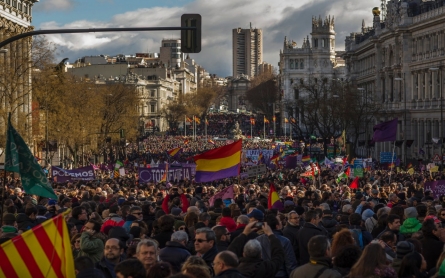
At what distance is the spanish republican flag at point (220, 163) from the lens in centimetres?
2588

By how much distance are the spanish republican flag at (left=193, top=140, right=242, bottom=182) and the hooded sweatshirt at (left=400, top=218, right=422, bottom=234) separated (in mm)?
11453

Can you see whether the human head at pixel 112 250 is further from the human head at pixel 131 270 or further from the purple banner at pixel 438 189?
the purple banner at pixel 438 189

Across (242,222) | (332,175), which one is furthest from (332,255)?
(332,175)

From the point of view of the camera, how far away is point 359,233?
14.4 meters

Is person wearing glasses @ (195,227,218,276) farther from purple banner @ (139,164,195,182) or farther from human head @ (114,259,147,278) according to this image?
purple banner @ (139,164,195,182)

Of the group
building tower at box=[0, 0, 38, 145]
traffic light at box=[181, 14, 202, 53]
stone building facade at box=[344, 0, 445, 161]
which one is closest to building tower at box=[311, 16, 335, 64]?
stone building facade at box=[344, 0, 445, 161]

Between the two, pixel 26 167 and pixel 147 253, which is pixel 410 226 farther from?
pixel 26 167

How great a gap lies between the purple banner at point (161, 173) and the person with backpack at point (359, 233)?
1895 centimetres

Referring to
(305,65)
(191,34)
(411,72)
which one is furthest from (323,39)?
(191,34)

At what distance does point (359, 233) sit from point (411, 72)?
71995mm

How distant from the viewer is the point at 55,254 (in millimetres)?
9031

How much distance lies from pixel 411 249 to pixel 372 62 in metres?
→ 90.7

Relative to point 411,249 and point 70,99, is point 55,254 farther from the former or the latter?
point 70,99

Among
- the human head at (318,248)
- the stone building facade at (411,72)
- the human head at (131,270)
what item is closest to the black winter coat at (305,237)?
the human head at (318,248)
